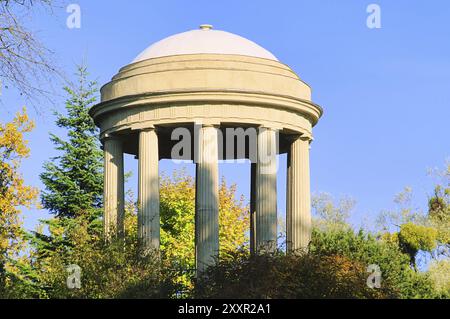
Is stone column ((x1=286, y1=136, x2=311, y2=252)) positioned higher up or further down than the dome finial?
further down

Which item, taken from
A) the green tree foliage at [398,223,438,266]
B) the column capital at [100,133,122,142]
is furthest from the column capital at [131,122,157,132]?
the green tree foliage at [398,223,438,266]

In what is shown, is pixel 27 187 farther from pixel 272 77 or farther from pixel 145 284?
pixel 145 284

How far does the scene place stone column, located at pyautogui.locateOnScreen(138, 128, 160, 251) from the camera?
55.4 metres

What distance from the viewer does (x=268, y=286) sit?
38531mm

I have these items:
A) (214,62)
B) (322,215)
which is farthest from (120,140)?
(322,215)

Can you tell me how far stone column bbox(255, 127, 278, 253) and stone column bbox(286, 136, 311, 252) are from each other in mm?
1909

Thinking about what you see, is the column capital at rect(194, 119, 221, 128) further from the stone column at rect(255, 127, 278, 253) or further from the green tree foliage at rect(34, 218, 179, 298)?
the green tree foliage at rect(34, 218, 179, 298)

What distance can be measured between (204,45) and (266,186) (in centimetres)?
940

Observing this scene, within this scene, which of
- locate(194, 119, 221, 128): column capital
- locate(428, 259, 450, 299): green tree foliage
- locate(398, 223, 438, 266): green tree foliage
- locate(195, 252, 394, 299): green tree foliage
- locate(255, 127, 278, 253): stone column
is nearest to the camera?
locate(195, 252, 394, 299): green tree foliage

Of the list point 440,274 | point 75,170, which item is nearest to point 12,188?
point 75,170

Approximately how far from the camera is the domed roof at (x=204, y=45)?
58.4 metres

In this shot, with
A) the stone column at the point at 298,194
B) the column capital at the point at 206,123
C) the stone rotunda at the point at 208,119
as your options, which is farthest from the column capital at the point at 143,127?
the stone column at the point at 298,194

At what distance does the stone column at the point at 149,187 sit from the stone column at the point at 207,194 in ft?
8.53
